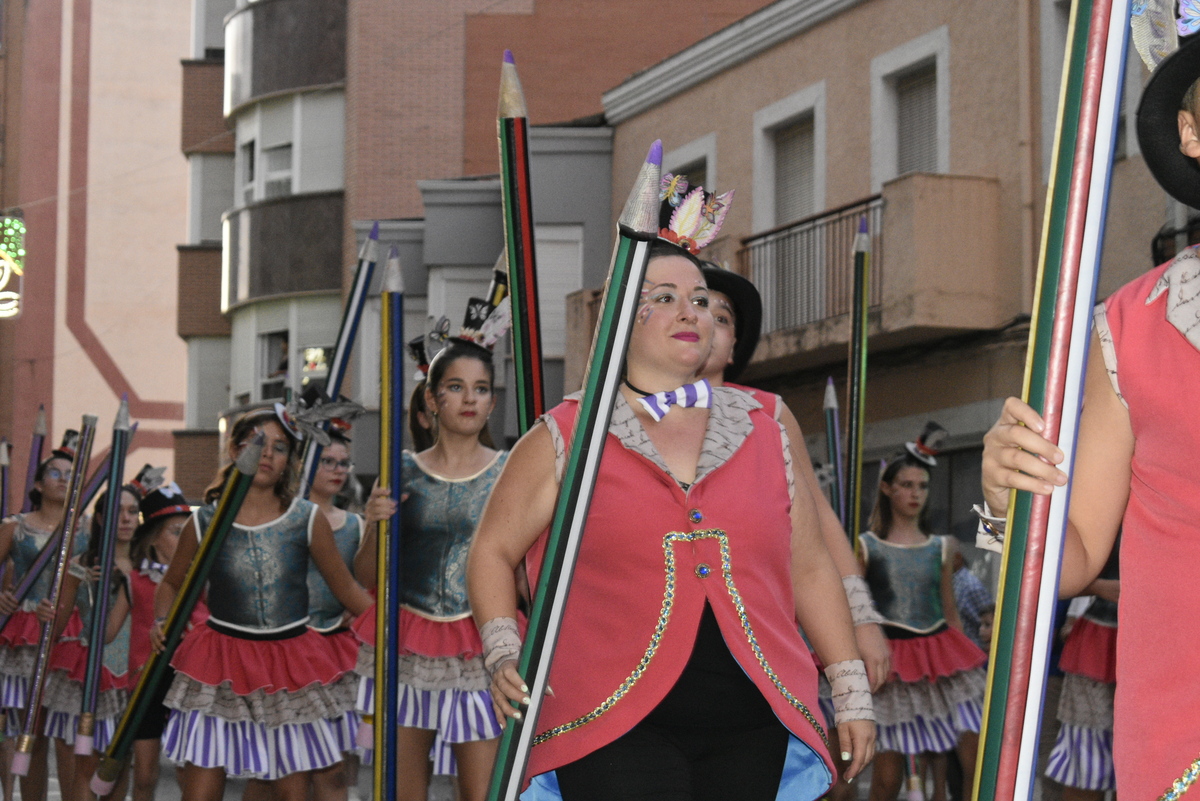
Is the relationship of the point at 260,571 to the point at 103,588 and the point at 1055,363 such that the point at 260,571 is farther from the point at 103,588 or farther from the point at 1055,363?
the point at 1055,363

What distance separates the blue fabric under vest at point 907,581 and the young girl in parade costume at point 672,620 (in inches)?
232

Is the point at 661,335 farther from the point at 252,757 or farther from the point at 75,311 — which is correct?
the point at 75,311

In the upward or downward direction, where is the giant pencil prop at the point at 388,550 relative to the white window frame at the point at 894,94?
downward

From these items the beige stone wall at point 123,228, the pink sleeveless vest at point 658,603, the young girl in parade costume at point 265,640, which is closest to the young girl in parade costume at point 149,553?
the young girl in parade costume at point 265,640

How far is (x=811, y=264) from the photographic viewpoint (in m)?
20.7

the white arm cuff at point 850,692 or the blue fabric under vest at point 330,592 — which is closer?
the white arm cuff at point 850,692

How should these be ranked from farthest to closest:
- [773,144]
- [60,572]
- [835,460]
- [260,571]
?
[773,144]
[60,572]
[835,460]
[260,571]

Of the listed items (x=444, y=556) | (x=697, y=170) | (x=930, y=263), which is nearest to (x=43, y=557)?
(x=444, y=556)

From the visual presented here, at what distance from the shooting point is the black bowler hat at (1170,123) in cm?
295

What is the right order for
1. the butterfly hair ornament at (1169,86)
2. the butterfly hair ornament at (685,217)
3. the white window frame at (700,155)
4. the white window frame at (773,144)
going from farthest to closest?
the white window frame at (700,155) → the white window frame at (773,144) → the butterfly hair ornament at (685,217) → the butterfly hair ornament at (1169,86)

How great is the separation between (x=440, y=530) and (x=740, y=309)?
197 centimetres

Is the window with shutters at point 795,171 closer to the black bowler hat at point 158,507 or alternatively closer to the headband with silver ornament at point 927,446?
the headband with silver ornament at point 927,446

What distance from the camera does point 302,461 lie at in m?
8.85

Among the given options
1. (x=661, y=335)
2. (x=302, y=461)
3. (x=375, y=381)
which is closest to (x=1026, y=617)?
(x=661, y=335)
